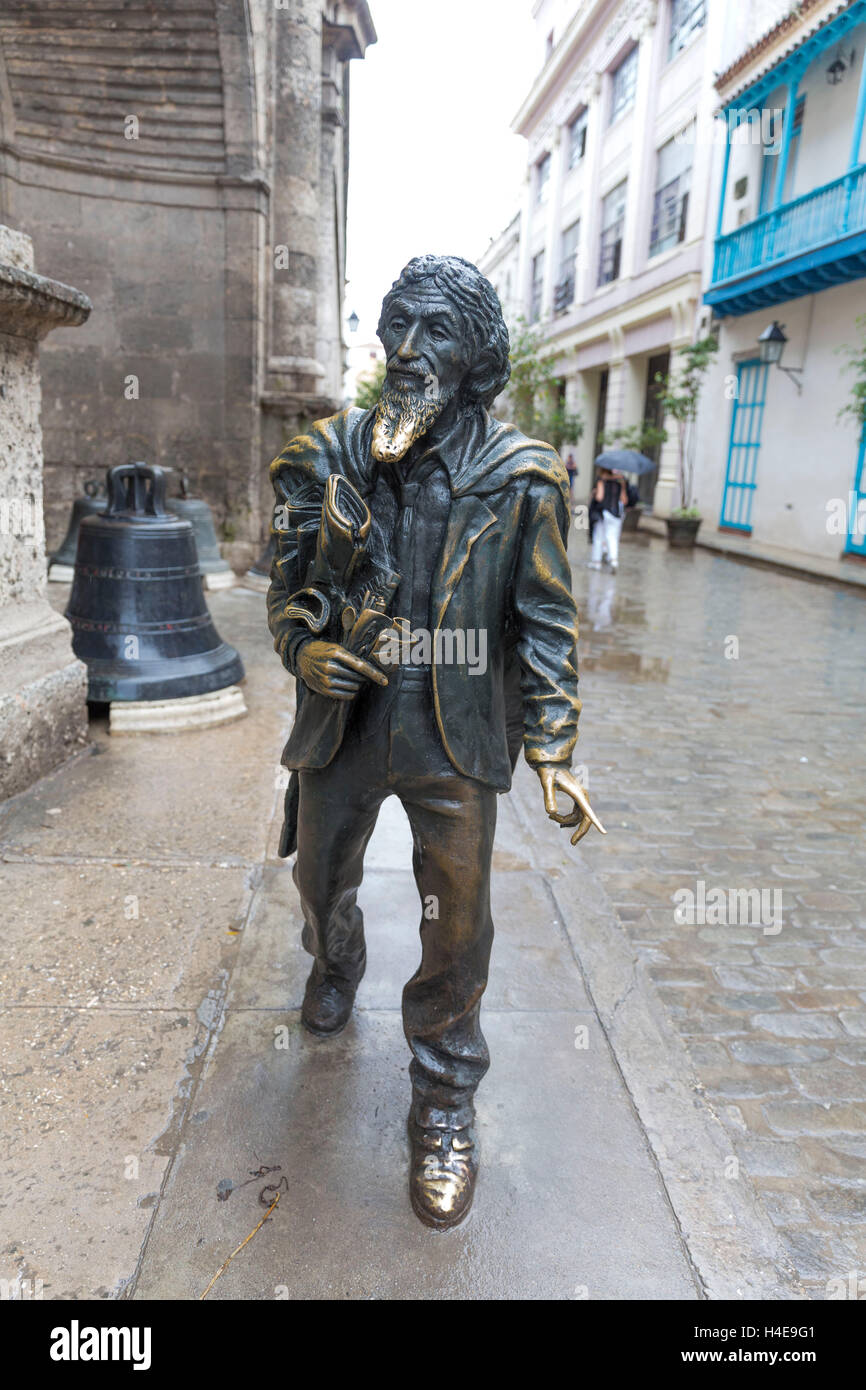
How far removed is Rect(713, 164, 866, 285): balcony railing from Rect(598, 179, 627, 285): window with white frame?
7.13 m

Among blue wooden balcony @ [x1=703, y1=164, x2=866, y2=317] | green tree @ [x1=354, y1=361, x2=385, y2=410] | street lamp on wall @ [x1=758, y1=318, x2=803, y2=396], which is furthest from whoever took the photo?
green tree @ [x1=354, y1=361, x2=385, y2=410]

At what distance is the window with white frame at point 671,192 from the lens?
66.1ft

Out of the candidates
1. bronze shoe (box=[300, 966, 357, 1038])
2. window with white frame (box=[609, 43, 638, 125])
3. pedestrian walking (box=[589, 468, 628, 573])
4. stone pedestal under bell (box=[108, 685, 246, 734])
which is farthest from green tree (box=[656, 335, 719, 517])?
bronze shoe (box=[300, 966, 357, 1038])

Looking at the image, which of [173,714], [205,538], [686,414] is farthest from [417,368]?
[686,414]

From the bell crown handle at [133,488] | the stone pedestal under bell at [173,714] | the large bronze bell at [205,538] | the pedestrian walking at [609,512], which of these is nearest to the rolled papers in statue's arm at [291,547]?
the stone pedestal under bell at [173,714]

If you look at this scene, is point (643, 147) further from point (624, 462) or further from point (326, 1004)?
point (326, 1004)

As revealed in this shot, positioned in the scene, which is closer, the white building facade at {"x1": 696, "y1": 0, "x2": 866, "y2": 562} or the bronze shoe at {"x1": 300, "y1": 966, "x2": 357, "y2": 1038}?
the bronze shoe at {"x1": 300, "y1": 966, "x2": 357, "y2": 1038}

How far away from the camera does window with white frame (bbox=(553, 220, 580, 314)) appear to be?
1124 inches

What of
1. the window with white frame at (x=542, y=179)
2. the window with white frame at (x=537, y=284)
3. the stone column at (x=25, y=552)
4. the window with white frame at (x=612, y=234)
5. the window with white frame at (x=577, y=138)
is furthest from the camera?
the window with white frame at (x=537, y=284)

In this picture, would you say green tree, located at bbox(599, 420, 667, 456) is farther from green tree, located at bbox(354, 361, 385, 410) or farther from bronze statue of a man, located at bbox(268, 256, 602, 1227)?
bronze statue of a man, located at bbox(268, 256, 602, 1227)

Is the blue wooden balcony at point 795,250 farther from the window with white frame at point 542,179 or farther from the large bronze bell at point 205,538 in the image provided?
the window with white frame at point 542,179

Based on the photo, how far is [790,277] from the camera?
1489cm

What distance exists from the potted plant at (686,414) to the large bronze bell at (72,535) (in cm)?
1227

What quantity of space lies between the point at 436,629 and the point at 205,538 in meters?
7.81
